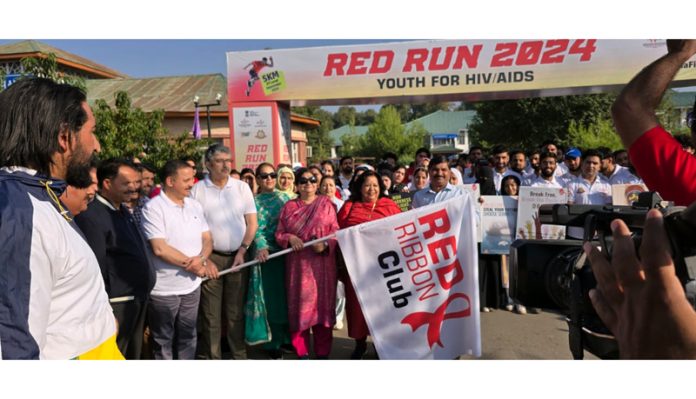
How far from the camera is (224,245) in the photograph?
13.0ft

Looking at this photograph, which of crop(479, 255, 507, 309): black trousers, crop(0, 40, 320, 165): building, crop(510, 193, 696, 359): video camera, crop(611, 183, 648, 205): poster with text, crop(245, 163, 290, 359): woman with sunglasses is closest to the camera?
crop(510, 193, 696, 359): video camera

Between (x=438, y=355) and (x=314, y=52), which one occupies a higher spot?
(x=314, y=52)

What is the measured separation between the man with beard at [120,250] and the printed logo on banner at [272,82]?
7076 mm

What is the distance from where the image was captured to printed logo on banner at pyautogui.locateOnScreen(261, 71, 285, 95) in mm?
9969

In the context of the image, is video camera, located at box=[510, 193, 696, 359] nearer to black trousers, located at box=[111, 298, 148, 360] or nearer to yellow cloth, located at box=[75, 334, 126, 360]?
yellow cloth, located at box=[75, 334, 126, 360]

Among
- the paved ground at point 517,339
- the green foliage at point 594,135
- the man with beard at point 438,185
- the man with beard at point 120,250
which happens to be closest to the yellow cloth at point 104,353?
the man with beard at point 120,250

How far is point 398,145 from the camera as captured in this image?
1986 inches

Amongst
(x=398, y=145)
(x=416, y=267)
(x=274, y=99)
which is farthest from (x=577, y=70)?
(x=398, y=145)

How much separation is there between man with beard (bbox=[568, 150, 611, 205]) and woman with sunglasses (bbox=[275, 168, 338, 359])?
9.54 feet

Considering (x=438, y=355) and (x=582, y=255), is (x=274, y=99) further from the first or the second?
(x=582, y=255)

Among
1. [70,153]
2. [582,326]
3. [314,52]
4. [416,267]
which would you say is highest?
[314,52]

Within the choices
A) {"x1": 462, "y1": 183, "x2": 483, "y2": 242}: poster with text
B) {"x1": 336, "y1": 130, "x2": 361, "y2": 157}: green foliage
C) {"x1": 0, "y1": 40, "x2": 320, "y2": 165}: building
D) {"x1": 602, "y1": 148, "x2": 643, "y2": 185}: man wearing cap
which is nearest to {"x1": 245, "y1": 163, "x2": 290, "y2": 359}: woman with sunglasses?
{"x1": 462, "y1": 183, "x2": 483, "y2": 242}: poster with text

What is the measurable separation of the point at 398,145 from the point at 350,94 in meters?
41.1

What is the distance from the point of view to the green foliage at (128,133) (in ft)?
32.9
